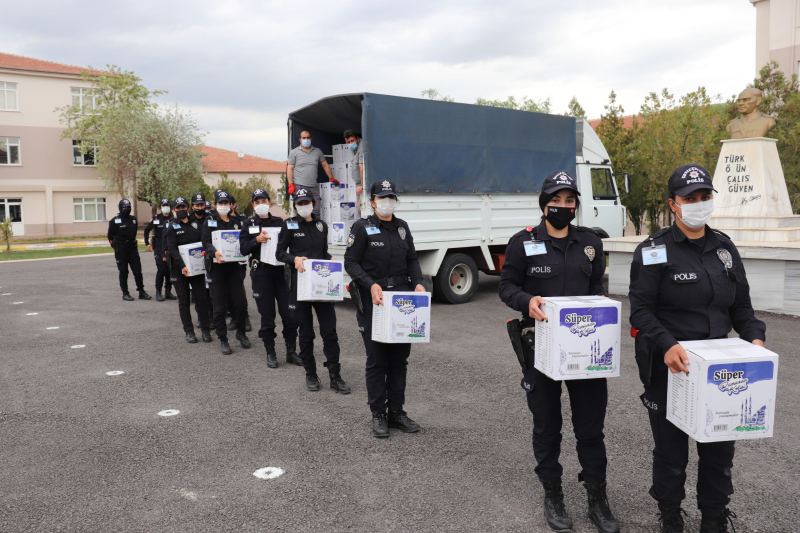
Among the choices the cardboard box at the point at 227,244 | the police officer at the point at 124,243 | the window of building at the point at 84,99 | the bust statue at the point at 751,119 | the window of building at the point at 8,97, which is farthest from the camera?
the window of building at the point at 84,99

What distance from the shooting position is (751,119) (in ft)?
36.3

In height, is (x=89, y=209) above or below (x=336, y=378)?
above

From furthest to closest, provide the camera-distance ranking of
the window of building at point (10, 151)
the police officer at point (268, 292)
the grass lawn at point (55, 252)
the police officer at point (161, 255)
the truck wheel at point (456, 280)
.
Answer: the window of building at point (10, 151) → the grass lawn at point (55, 252) → the police officer at point (161, 255) → the truck wheel at point (456, 280) → the police officer at point (268, 292)

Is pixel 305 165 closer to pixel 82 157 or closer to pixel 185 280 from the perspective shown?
pixel 185 280

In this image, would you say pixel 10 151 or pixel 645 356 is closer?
pixel 645 356

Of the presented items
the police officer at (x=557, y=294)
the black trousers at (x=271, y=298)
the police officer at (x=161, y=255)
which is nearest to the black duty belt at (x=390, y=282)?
the police officer at (x=557, y=294)

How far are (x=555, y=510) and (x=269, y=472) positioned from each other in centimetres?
184

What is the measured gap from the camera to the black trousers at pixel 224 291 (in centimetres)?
763

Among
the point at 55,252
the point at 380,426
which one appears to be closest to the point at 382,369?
the point at 380,426

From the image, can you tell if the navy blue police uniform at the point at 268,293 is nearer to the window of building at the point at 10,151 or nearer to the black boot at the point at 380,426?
the black boot at the point at 380,426

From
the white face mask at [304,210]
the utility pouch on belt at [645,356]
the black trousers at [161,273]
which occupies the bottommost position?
the black trousers at [161,273]

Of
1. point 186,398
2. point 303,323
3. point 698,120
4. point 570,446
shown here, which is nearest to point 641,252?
point 570,446

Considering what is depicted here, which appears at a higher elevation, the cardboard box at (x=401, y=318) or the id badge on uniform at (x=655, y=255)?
the id badge on uniform at (x=655, y=255)

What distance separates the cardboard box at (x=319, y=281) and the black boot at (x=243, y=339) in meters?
2.19
